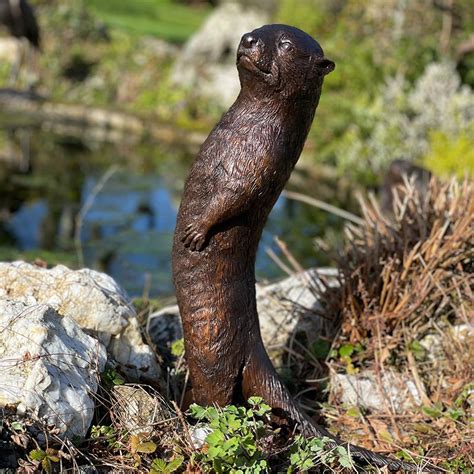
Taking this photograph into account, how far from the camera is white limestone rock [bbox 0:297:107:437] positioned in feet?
7.25

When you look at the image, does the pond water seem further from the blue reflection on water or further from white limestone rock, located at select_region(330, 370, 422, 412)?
white limestone rock, located at select_region(330, 370, 422, 412)

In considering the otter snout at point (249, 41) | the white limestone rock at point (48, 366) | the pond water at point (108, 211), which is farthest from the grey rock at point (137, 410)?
the pond water at point (108, 211)

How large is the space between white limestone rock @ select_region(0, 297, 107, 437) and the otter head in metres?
1.12

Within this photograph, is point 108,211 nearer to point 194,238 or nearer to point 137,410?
point 194,238

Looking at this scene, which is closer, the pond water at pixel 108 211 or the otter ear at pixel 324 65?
the otter ear at pixel 324 65

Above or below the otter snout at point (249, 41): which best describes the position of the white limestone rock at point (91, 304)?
below

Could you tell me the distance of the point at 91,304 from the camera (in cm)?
283

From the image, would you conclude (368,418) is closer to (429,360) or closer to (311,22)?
(429,360)

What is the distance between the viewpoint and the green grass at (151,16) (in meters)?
23.9

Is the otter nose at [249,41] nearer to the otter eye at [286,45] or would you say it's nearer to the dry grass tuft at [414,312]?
the otter eye at [286,45]

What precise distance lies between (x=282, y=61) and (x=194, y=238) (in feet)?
2.33

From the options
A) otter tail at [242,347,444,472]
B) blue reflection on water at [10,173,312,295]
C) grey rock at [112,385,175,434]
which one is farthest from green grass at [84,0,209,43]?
grey rock at [112,385,175,434]

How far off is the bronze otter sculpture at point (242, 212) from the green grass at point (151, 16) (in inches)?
793

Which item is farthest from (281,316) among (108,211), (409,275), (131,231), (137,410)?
(108,211)
